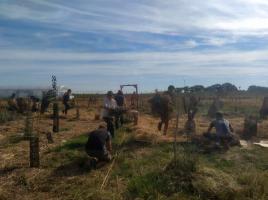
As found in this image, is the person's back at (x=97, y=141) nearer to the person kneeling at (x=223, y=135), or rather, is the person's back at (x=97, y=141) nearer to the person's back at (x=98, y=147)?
the person's back at (x=98, y=147)

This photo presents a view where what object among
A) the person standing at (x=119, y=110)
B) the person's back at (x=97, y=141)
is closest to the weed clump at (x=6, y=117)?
the person standing at (x=119, y=110)

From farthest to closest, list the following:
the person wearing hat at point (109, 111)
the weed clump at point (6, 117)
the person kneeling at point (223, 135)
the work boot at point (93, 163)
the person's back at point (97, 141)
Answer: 1. the weed clump at point (6, 117)
2. the person wearing hat at point (109, 111)
3. the person kneeling at point (223, 135)
4. the person's back at point (97, 141)
5. the work boot at point (93, 163)

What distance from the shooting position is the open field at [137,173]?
9.30 m

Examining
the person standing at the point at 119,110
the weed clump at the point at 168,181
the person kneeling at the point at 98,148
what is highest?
the person standing at the point at 119,110

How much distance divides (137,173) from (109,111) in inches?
227

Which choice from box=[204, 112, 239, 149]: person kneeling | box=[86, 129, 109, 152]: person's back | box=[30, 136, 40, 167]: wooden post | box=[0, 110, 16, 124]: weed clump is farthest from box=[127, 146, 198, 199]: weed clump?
box=[0, 110, 16, 124]: weed clump

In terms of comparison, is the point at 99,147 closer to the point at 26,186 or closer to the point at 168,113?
the point at 26,186

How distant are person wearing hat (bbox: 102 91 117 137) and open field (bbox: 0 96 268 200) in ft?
2.24

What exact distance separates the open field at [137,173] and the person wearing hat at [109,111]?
68 cm

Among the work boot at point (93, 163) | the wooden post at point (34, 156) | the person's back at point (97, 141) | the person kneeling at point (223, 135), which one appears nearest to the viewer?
the work boot at point (93, 163)

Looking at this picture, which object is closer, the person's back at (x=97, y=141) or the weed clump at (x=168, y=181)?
the weed clump at (x=168, y=181)

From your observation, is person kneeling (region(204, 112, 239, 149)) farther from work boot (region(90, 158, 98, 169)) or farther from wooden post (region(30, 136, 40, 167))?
wooden post (region(30, 136, 40, 167))

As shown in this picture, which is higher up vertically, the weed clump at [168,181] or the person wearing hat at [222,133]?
the person wearing hat at [222,133]

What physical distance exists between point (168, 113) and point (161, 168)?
5726 mm
